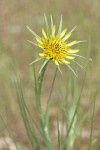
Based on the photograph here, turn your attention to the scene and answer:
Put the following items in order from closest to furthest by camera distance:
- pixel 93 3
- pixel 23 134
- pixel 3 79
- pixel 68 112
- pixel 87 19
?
1. pixel 68 112
2. pixel 23 134
3. pixel 3 79
4. pixel 87 19
5. pixel 93 3

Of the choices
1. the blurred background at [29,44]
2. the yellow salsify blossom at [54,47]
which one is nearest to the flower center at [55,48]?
the yellow salsify blossom at [54,47]

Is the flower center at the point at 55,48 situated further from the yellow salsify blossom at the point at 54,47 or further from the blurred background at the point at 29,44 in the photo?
the blurred background at the point at 29,44

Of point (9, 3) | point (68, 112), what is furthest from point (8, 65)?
point (68, 112)

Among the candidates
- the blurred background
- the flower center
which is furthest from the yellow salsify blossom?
the blurred background

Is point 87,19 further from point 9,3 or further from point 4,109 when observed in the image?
point 4,109

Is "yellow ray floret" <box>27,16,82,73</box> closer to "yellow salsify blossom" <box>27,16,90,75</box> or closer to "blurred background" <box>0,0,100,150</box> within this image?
"yellow salsify blossom" <box>27,16,90,75</box>
